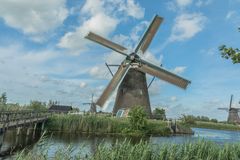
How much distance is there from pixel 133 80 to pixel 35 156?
3288 cm

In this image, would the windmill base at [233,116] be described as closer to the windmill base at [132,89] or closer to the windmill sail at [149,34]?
the windmill sail at [149,34]

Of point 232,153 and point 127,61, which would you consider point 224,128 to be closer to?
point 127,61

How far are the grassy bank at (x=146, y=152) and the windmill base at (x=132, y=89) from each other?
93.6 feet

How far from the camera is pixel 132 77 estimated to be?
40.9 metres

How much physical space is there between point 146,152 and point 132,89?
31.5 meters

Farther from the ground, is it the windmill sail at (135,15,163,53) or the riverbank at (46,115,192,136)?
the windmill sail at (135,15,163,53)

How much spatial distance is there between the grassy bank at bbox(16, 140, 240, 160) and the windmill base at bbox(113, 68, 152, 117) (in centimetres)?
2853

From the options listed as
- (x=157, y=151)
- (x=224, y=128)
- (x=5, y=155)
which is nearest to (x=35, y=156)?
(x=157, y=151)

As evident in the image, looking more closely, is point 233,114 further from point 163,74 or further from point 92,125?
point 92,125

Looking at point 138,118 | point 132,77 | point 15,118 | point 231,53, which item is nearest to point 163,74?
point 132,77

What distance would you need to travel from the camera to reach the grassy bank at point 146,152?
8258 mm

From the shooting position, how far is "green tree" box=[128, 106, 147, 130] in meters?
36.4

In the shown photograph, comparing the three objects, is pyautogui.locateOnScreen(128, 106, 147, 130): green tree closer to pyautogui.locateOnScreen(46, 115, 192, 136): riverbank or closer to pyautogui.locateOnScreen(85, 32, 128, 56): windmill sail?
pyautogui.locateOnScreen(46, 115, 192, 136): riverbank

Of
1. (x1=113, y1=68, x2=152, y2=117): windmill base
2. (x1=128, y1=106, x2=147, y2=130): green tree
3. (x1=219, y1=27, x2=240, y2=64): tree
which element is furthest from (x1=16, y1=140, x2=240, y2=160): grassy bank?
(x1=113, y1=68, x2=152, y2=117): windmill base
